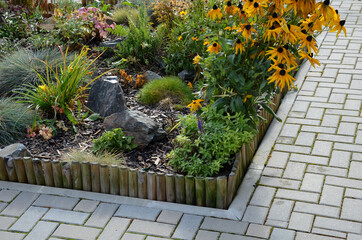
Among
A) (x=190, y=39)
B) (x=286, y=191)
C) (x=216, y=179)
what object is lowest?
(x=286, y=191)

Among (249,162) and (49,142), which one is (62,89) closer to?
(49,142)

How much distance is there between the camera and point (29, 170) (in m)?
4.10

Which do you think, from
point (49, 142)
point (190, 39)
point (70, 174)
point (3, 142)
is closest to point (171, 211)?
point (70, 174)

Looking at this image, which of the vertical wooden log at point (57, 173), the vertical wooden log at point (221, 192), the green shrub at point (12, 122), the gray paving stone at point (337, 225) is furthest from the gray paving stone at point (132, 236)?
the green shrub at point (12, 122)

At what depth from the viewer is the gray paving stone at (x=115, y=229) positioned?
3.49 metres

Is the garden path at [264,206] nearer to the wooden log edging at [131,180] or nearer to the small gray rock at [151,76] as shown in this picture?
the wooden log edging at [131,180]

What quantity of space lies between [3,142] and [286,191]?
2525mm

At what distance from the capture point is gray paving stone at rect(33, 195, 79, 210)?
12.6ft

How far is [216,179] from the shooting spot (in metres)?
3.67

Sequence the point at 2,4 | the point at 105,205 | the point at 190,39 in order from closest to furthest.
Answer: the point at 105,205
the point at 190,39
the point at 2,4

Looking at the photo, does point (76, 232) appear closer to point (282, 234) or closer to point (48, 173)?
point (48, 173)

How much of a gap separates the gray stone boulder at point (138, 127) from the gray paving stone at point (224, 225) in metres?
1.06

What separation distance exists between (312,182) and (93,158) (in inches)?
69.7

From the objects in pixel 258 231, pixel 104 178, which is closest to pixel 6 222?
pixel 104 178
